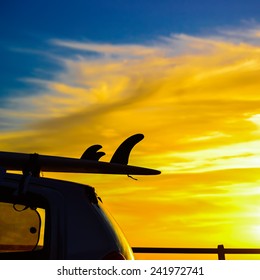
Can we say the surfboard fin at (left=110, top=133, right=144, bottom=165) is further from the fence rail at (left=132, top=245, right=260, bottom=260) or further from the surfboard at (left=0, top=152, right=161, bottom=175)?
the fence rail at (left=132, top=245, right=260, bottom=260)

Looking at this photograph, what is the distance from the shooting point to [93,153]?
5559 millimetres

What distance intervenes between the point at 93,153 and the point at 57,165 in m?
0.45

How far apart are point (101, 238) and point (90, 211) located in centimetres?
21

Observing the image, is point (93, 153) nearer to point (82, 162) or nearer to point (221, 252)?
point (82, 162)

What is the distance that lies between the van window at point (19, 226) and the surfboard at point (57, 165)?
0.35 m

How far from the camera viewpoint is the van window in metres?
4.69

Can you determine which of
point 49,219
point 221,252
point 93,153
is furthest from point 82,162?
point 221,252

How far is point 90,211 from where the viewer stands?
4.75 metres

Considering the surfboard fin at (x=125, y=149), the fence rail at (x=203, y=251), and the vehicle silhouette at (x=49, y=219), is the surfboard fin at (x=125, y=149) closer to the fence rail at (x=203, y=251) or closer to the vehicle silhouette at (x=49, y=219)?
the vehicle silhouette at (x=49, y=219)

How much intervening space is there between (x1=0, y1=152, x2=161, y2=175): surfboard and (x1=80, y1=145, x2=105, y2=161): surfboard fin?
0.11 metres

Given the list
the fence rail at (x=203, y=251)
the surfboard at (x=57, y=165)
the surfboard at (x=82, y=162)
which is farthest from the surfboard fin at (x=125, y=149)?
the fence rail at (x=203, y=251)
